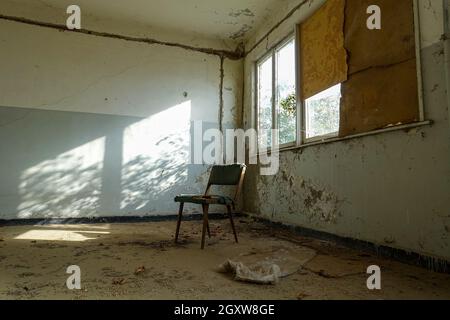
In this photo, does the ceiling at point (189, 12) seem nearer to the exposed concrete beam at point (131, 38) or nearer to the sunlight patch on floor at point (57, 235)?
the exposed concrete beam at point (131, 38)

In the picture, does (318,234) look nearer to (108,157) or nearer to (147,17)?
(108,157)

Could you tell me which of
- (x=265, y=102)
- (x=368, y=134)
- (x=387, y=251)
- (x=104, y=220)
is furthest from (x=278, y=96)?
(x=104, y=220)

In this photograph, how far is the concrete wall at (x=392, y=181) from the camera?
2.00 metres

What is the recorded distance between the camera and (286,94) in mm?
3998

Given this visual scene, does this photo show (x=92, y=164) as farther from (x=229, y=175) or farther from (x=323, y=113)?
(x=323, y=113)

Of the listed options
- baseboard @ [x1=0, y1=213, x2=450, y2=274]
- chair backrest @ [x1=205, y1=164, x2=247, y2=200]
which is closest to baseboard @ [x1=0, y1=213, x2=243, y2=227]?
baseboard @ [x1=0, y1=213, x2=450, y2=274]

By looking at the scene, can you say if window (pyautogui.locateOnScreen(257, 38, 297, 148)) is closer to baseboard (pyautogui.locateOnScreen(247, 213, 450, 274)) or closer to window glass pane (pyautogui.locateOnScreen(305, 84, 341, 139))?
window glass pane (pyautogui.locateOnScreen(305, 84, 341, 139))

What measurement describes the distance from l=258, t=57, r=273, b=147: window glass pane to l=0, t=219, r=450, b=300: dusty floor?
1.58 meters

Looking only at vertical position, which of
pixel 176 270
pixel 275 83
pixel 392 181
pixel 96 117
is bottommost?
pixel 176 270

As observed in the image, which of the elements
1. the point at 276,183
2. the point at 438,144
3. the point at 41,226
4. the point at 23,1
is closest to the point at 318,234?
the point at 276,183

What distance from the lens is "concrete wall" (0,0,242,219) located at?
159 inches

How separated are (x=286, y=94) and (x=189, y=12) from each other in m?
1.72

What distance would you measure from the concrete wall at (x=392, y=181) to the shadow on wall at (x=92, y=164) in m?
1.89

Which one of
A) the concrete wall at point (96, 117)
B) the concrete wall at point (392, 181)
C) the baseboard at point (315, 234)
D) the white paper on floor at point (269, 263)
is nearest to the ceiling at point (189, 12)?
the concrete wall at point (96, 117)
